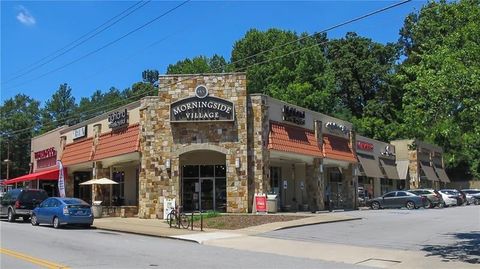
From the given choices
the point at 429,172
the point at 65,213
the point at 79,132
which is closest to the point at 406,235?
the point at 65,213

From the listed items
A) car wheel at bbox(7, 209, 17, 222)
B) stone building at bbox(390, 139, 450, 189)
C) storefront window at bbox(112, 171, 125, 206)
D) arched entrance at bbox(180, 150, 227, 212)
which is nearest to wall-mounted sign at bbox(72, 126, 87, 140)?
storefront window at bbox(112, 171, 125, 206)

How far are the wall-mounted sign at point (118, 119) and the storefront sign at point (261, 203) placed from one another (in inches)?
428

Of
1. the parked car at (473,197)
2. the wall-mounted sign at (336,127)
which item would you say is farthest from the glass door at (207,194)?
the parked car at (473,197)

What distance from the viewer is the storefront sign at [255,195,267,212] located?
31.1m

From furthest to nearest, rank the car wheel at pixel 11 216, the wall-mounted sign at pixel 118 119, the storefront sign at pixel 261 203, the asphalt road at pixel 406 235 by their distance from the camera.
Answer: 1. the wall-mounted sign at pixel 118 119
2. the car wheel at pixel 11 216
3. the storefront sign at pixel 261 203
4. the asphalt road at pixel 406 235

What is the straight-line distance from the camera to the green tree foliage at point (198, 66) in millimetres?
70688

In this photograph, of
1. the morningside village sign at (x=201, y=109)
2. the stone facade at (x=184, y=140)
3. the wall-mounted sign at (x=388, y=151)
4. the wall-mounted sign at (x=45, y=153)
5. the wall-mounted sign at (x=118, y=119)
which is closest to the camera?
the stone facade at (x=184, y=140)

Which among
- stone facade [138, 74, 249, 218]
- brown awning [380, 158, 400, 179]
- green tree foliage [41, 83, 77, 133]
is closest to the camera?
stone facade [138, 74, 249, 218]

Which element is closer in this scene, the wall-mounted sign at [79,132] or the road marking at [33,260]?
the road marking at [33,260]

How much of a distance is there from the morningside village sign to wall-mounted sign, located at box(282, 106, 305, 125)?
4596 millimetres

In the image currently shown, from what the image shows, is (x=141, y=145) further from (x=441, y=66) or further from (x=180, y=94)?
(x=441, y=66)

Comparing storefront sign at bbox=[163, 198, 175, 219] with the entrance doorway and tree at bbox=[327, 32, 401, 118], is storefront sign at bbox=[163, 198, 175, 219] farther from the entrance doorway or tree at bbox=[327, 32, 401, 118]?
tree at bbox=[327, 32, 401, 118]

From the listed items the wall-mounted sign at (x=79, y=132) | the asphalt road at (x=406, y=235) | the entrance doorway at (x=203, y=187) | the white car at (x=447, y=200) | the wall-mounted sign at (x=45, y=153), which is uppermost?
the wall-mounted sign at (x=79, y=132)

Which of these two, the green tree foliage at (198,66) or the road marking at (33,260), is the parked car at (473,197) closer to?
the green tree foliage at (198,66)
